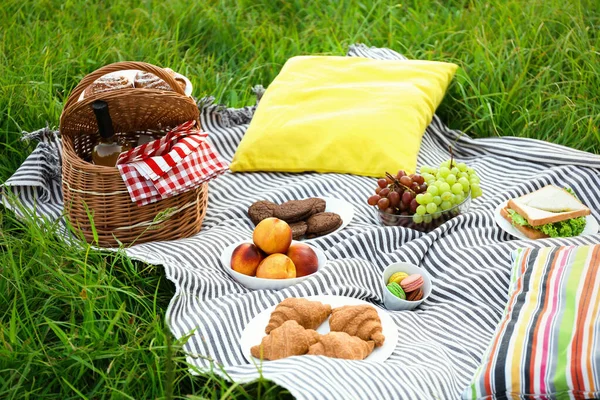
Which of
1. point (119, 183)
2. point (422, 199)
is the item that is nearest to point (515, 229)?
point (422, 199)

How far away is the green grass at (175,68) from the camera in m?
2.15

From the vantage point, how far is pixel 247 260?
2662mm

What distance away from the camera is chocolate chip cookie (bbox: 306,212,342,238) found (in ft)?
9.77

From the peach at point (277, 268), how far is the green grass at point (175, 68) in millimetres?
345

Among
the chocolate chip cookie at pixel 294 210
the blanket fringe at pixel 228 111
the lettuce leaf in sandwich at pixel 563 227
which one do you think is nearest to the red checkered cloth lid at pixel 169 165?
the chocolate chip cookie at pixel 294 210

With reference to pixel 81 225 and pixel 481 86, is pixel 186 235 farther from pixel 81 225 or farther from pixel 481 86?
pixel 481 86

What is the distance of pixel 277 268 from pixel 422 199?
0.69 m

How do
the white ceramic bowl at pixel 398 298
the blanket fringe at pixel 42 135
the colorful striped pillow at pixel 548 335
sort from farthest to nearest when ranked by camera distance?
the blanket fringe at pixel 42 135 < the white ceramic bowl at pixel 398 298 < the colorful striped pillow at pixel 548 335

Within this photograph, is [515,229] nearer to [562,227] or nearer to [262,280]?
[562,227]

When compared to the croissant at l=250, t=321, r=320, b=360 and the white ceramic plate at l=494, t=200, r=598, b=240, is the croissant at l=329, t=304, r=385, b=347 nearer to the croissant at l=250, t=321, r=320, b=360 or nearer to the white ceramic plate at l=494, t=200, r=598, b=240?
the croissant at l=250, t=321, r=320, b=360

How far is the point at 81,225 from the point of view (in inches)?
115

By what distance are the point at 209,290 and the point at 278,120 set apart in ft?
4.14

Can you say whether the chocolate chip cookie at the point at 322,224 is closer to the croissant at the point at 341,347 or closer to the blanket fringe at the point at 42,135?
the croissant at the point at 341,347

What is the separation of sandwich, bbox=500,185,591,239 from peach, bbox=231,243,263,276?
1.01 meters
